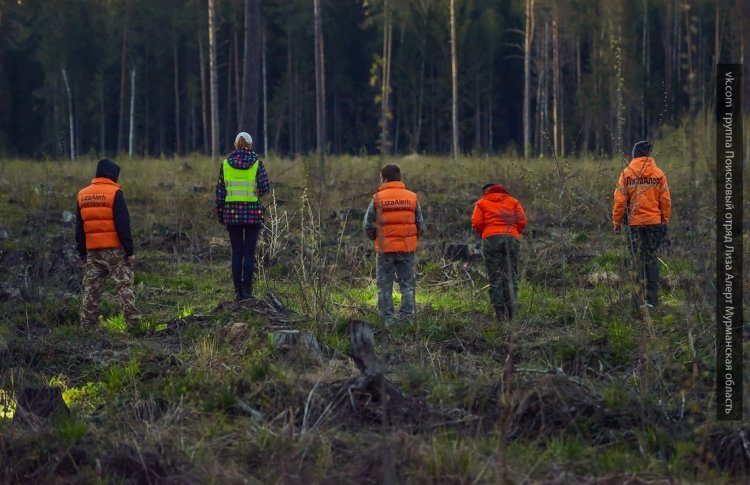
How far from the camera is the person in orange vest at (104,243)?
902 centimetres

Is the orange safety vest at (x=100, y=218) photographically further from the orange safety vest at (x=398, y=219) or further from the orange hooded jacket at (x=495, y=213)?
the orange hooded jacket at (x=495, y=213)

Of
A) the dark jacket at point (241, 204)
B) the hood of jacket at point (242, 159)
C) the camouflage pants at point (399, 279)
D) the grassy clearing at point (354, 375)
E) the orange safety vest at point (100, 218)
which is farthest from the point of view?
the hood of jacket at point (242, 159)

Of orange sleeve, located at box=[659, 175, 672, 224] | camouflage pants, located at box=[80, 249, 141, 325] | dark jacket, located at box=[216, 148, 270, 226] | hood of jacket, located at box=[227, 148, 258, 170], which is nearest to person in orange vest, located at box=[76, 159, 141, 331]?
camouflage pants, located at box=[80, 249, 141, 325]

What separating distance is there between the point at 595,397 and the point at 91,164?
1947 cm

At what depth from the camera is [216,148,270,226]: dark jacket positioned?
32.3 ft

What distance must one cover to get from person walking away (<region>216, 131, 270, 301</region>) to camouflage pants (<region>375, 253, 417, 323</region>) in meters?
1.50

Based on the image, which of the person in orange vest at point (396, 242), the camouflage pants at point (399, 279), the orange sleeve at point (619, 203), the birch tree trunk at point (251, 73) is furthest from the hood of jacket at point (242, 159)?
the birch tree trunk at point (251, 73)

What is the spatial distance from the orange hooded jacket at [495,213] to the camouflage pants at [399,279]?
2.54 feet

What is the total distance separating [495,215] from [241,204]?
268 cm

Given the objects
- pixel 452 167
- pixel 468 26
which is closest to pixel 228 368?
pixel 452 167

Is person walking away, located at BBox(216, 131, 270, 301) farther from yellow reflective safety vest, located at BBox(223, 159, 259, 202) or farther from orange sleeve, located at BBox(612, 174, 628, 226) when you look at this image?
orange sleeve, located at BBox(612, 174, 628, 226)

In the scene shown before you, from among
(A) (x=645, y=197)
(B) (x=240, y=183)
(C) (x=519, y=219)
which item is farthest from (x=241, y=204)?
(A) (x=645, y=197)

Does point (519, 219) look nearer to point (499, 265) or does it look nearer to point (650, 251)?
point (499, 265)

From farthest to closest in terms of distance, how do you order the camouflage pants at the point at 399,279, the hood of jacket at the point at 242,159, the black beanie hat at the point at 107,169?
1. the hood of jacket at the point at 242,159
2. the camouflage pants at the point at 399,279
3. the black beanie hat at the point at 107,169
